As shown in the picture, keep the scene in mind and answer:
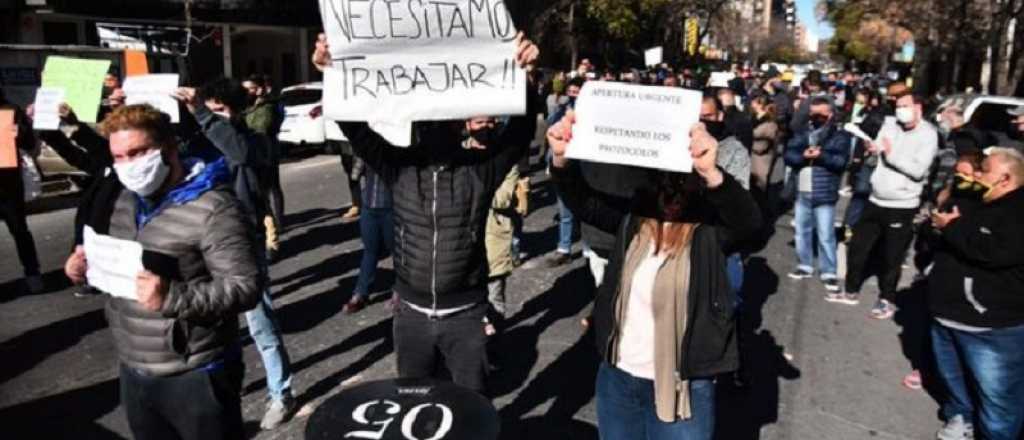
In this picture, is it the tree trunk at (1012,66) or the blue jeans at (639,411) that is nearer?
the blue jeans at (639,411)

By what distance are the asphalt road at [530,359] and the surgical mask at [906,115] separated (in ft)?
5.41

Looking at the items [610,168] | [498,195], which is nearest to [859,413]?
[610,168]

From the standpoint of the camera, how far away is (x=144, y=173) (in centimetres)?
273

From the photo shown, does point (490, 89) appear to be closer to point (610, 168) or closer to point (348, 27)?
point (348, 27)

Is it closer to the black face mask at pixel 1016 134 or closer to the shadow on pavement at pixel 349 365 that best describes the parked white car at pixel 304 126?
the shadow on pavement at pixel 349 365

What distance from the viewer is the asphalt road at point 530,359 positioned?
466 cm

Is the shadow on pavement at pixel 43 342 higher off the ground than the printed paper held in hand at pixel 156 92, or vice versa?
the printed paper held in hand at pixel 156 92

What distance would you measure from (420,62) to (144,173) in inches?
42.8

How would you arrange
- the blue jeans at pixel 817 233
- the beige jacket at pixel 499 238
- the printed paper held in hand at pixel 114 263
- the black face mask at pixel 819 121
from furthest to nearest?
the black face mask at pixel 819 121 < the blue jeans at pixel 817 233 < the beige jacket at pixel 499 238 < the printed paper held in hand at pixel 114 263

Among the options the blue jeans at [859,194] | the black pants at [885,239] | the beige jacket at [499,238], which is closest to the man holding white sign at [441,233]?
the beige jacket at [499,238]

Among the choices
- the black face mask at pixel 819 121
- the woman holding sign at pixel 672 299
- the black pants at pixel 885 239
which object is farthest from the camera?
the black face mask at pixel 819 121

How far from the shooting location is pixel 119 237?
9.32 feet

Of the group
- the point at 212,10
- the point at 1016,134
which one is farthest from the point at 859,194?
the point at 212,10

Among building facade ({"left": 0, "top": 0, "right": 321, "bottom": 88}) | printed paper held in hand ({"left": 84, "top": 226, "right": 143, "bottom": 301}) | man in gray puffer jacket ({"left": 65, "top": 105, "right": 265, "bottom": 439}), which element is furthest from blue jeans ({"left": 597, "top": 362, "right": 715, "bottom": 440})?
building facade ({"left": 0, "top": 0, "right": 321, "bottom": 88})
